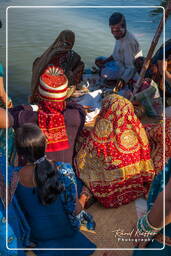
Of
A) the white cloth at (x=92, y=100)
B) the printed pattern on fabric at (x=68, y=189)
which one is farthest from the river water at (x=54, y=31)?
the printed pattern on fabric at (x=68, y=189)

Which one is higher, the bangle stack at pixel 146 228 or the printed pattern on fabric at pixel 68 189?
the bangle stack at pixel 146 228

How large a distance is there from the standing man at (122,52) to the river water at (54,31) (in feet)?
6.43

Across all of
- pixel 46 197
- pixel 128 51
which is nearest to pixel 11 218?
pixel 46 197

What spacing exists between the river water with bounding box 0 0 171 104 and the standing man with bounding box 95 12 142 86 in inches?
77.2

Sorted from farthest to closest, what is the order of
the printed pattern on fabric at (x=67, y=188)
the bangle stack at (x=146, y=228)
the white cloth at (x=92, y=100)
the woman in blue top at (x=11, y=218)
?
the white cloth at (x=92, y=100) < the printed pattern on fabric at (x=67, y=188) < the woman in blue top at (x=11, y=218) < the bangle stack at (x=146, y=228)

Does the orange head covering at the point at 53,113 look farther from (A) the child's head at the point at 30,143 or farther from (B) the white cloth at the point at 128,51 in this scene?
(B) the white cloth at the point at 128,51

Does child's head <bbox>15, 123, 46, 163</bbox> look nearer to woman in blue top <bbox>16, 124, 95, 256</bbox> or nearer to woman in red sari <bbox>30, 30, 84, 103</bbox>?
woman in blue top <bbox>16, 124, 95, 256</bbox>

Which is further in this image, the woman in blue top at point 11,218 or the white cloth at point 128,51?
the white cloth at point 128,51

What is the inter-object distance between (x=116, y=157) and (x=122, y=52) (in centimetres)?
338

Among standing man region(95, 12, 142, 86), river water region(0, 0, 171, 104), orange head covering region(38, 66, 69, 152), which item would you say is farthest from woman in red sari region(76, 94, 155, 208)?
river water region(0, 0, 171, 104)

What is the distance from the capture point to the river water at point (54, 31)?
28.9ft

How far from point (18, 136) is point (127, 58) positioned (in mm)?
4272

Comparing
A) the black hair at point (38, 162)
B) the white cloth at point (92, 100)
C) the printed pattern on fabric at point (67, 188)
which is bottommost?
the white cloth at point (92, 100)

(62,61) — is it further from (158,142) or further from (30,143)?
(30,143)
